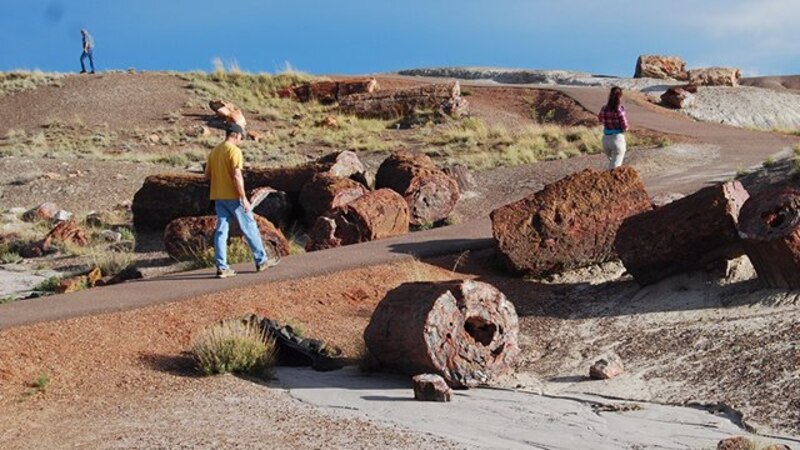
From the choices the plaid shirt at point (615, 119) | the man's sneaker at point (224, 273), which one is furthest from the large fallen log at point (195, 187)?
the man's sneaker at point (224, 273)

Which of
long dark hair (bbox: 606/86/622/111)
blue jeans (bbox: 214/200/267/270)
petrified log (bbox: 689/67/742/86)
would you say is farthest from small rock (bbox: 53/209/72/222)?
petrified log (bbox: 689/67/742/86)

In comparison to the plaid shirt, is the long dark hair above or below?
above

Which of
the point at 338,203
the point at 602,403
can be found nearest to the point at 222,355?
the point at 602,403

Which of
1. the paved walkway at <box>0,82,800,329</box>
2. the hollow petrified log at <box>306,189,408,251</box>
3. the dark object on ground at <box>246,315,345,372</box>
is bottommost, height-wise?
the dark object on ground at <box>246,315,345,372</box>

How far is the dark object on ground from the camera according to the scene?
36.6 ft

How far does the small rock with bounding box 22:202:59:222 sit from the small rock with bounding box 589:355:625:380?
17.1m

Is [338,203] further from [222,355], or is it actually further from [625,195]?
[222,355]

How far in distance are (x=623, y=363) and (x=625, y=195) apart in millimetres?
4483

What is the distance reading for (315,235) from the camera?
1772cm

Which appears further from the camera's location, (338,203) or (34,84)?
(34,84)

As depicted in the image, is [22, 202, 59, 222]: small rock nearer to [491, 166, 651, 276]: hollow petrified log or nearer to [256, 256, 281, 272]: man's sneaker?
[256, 256, 281, 272]: man's sneaker

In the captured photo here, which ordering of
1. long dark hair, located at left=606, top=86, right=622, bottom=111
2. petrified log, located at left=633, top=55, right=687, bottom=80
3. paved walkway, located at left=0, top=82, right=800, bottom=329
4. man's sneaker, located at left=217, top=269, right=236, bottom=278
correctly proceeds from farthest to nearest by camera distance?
petrified log, located at left=633, top=55, right=687, bottom=80 → long dark hair, located at left=606, top=86, right=622, bottom=111 → man's sneaker, located at left=217, top=269, right=236, bottom=278 → paved walkway, located at left=0, top=82, right=800, bottom=329

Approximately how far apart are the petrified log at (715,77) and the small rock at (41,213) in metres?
27.1

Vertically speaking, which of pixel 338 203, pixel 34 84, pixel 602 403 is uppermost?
pixel 34 84
